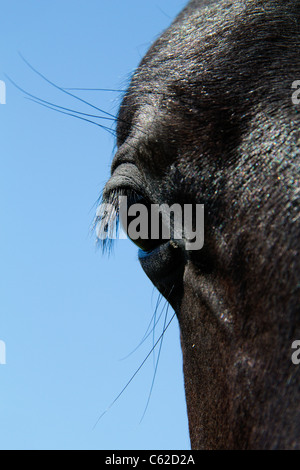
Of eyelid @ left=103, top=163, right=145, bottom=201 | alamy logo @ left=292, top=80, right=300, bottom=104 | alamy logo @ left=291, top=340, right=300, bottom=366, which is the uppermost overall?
alamy logo @ left=292, top=80, right=300, bottom=104

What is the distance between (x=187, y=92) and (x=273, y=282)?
110 cm

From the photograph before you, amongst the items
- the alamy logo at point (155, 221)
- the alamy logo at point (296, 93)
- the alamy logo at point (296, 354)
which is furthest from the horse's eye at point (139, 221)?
the alamy logo at point (296, 354)

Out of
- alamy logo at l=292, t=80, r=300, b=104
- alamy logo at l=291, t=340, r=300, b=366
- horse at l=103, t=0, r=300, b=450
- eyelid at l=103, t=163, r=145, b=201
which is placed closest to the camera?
alamy logo at l=291, t=340, r=300, b=366

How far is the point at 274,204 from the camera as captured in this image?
2199mm

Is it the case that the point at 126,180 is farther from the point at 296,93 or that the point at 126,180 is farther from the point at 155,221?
the point at 296,93

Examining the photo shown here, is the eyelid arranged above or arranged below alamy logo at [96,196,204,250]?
above

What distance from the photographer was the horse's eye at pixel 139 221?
9.84 ft

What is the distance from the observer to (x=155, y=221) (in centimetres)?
292

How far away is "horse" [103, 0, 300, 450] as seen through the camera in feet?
6.87

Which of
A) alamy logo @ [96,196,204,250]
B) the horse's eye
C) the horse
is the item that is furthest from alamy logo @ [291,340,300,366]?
the horse's eye

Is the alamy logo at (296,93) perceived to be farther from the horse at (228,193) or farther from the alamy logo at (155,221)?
the alamy logo at (155,221)

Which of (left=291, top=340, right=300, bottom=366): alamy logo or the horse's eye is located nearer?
(left=291, top=340, right=300, bottom=366): alamy logo

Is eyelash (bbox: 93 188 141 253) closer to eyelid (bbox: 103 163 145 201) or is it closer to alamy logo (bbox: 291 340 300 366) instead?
eyelid (bbox: 103 163 145 201)

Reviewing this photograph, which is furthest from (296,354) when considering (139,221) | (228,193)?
(139,221)
